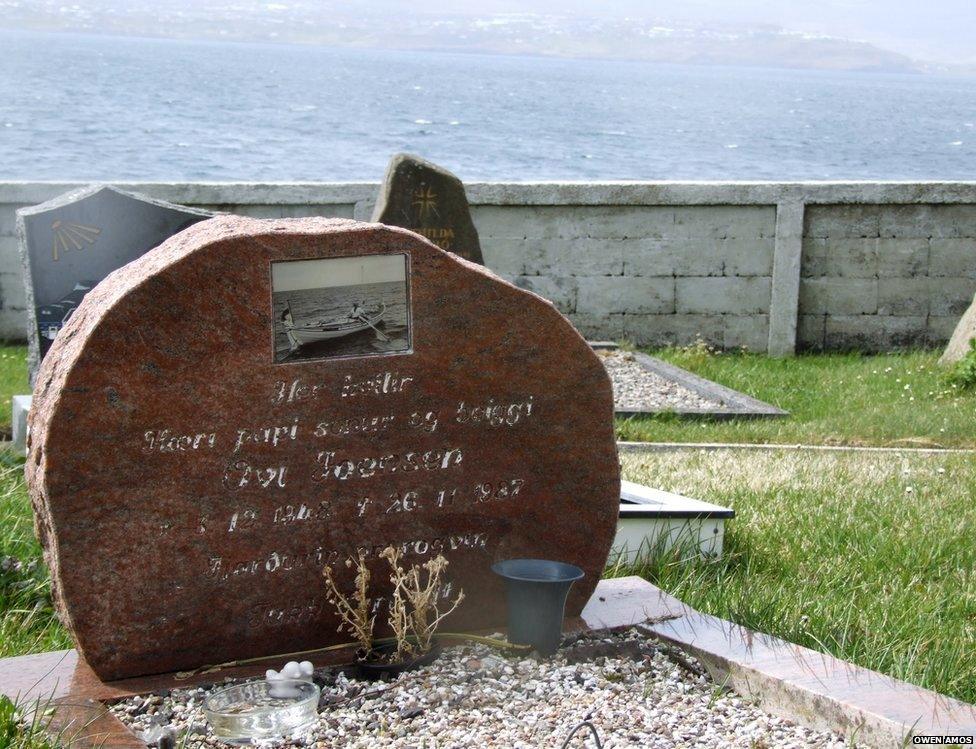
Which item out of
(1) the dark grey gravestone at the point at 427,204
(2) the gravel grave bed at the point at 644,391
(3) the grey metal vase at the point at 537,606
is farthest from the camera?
(1) the dark grey gravestone at the point at 427,204

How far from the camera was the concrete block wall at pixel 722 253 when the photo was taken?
1111 cm

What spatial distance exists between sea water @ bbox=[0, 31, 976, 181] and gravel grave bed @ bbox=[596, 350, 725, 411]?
123ft

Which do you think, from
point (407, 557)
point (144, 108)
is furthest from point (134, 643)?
point (144, 108)

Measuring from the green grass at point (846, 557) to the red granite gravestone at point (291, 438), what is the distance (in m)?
0.72

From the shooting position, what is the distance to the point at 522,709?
132 inches

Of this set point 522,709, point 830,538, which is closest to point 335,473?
point 522,709

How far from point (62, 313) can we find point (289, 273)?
334cm

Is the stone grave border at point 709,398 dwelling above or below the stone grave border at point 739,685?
below

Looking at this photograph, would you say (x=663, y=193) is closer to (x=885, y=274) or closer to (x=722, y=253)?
(x=722, y=253)

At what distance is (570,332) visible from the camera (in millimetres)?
3889

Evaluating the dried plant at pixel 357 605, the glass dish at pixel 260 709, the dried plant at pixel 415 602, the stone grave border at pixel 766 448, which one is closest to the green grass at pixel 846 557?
the stone grave border at pixel 766 448

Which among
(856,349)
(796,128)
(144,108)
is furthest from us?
(796,128)

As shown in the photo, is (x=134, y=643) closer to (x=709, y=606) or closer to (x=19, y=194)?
(x=709, y=606)

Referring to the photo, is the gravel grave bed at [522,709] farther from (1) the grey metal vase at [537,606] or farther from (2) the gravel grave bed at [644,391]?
(2) the gravel grave bed at [644,391]
